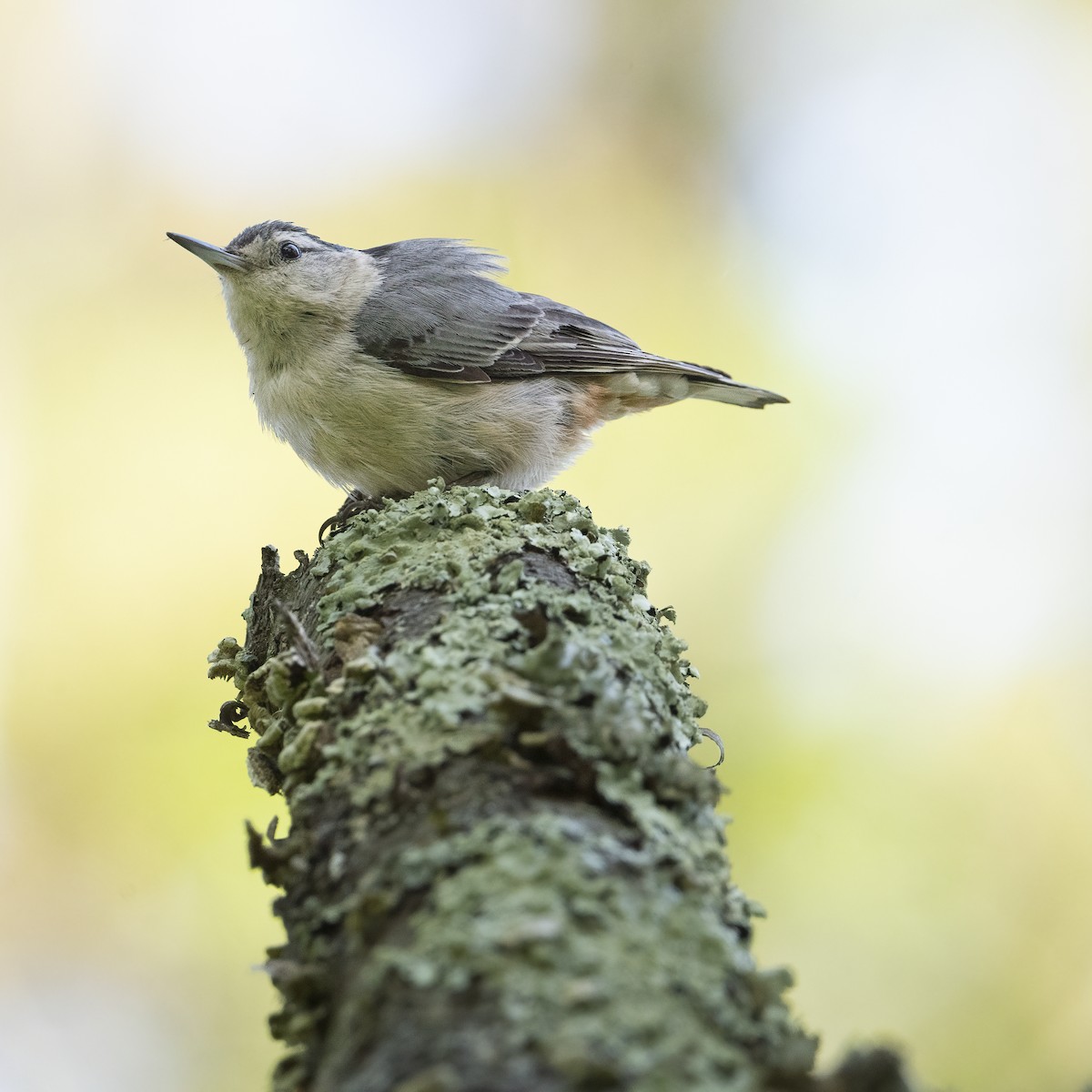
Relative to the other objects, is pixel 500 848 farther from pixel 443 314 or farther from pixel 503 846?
pixel 443 314

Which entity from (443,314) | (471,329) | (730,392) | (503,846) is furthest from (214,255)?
(503,846)

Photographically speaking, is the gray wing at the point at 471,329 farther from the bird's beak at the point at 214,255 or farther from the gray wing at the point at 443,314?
the bird's beak at the point at 214,255

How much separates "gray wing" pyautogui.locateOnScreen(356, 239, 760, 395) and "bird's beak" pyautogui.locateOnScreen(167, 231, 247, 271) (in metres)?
0.52

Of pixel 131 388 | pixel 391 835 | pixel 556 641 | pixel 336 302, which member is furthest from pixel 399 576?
pixel 131 388

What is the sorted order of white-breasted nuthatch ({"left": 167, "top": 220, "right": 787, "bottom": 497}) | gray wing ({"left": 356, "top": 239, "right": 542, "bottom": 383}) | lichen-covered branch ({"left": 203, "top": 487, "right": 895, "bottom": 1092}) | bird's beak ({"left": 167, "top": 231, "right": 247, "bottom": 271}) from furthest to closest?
1. bird's beak ({"left": 167, "top": 231, "right": 247, "bottom": 271})
2. gray wing ({"left": 356, "top": 239, "right": 542, "bottom": 383})
3. white-breasted nuthatch ({"left": 167, "top": 220, "right": 787, "bottom": 497})
4. lichen-covered branch ({"left": 203, "top": 487, "right": 895, "bottom": 1092})

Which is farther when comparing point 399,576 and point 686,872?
point 399,576

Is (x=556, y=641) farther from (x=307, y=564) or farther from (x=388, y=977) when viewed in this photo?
(x=307, y=564)

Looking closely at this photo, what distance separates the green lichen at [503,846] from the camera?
1187 mm

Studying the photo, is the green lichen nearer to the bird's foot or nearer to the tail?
the bird's foot

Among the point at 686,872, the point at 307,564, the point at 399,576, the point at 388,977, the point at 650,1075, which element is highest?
the point at 307,564

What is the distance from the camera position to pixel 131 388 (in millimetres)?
A: 5684

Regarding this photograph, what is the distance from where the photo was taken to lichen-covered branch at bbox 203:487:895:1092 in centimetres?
118

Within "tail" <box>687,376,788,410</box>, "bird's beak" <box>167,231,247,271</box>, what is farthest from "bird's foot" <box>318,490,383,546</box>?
"tail" <box>687,376,788,410</box>

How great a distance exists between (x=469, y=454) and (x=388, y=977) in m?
2.59
